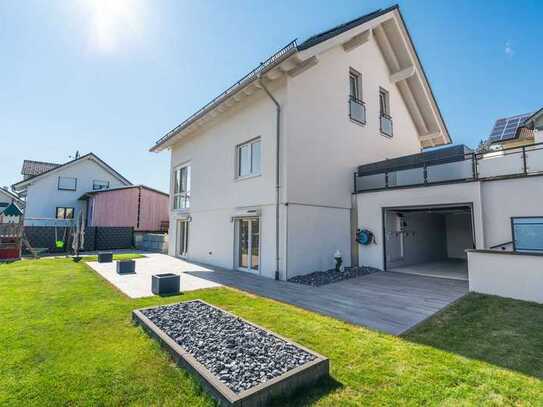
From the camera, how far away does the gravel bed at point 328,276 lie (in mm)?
8008

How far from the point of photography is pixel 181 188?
14.8 meters

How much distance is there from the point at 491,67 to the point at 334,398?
1715cm

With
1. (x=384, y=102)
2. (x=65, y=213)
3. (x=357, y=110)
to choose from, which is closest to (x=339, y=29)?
(x=357, y=110)

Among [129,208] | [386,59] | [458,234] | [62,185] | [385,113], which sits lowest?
[458,234]

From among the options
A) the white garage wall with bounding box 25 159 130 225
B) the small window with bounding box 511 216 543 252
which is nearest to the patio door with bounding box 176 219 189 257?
the small window with bounding box 511 216 543 252

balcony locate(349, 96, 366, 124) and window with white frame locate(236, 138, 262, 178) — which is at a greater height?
balcony locate(349, 96, 366, 124)

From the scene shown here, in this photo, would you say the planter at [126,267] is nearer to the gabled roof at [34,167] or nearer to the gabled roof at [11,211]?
the gabled roof at [11,211]

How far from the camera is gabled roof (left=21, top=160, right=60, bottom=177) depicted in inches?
1039

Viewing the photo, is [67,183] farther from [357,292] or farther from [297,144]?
[357,292]

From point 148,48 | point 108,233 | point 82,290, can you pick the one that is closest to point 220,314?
point 82,290

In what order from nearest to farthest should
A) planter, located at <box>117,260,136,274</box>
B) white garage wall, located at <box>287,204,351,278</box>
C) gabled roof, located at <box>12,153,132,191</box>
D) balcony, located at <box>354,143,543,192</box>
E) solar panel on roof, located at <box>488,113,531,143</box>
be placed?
balcony, located at <box>354,143,543,192</box>
white garage wall, located at <box>287,204,351,278</box>
planter, located at <box>117,260,136,274</box>
solar panel on roof, located at <box>488,113,531,143</box>
gabled roof, located at <box>12,153,132,191</box>

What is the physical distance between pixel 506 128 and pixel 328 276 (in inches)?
626

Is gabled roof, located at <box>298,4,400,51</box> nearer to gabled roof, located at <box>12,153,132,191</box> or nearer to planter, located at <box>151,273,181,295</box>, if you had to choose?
planter, located at <box>151,273,181,295</box>

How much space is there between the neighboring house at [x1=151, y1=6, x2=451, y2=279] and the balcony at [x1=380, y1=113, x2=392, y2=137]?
0.17 feet
